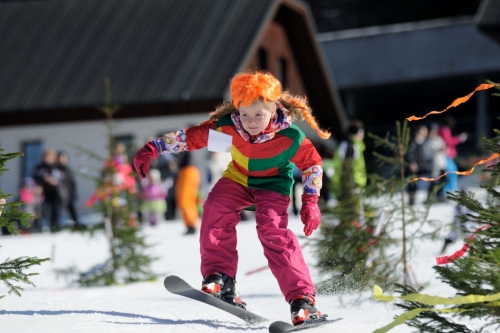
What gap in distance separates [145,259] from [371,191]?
3.43 meters

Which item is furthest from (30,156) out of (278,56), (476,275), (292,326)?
(476,275)

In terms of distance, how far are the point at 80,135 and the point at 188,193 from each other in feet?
38.2

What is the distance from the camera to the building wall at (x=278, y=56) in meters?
26.3

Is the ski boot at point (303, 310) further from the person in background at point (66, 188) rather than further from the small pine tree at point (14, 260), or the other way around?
the person in background at point (66, 188)

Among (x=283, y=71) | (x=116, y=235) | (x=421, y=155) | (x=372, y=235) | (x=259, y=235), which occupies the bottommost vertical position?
(x=259, y=235)

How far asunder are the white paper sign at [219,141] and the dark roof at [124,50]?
55.8 feet

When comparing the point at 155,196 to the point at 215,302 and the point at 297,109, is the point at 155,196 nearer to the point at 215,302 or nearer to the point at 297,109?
the point at 297,109

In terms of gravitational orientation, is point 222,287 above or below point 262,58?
below

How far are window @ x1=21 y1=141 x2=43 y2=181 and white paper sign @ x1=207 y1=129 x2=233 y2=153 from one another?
21187mm

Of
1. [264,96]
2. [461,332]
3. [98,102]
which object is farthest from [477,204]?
[98,102]

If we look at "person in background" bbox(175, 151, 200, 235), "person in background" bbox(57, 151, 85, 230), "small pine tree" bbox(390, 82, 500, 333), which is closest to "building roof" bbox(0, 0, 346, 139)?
"person in background" bbox(57, 151, 85, 230)

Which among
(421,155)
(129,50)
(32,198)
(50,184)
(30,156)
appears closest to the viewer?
(50,184)

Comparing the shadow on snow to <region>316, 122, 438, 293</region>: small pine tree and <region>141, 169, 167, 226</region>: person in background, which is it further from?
<region>141, 169, 167, 226</region>: person in background

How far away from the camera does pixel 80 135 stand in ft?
83.4
